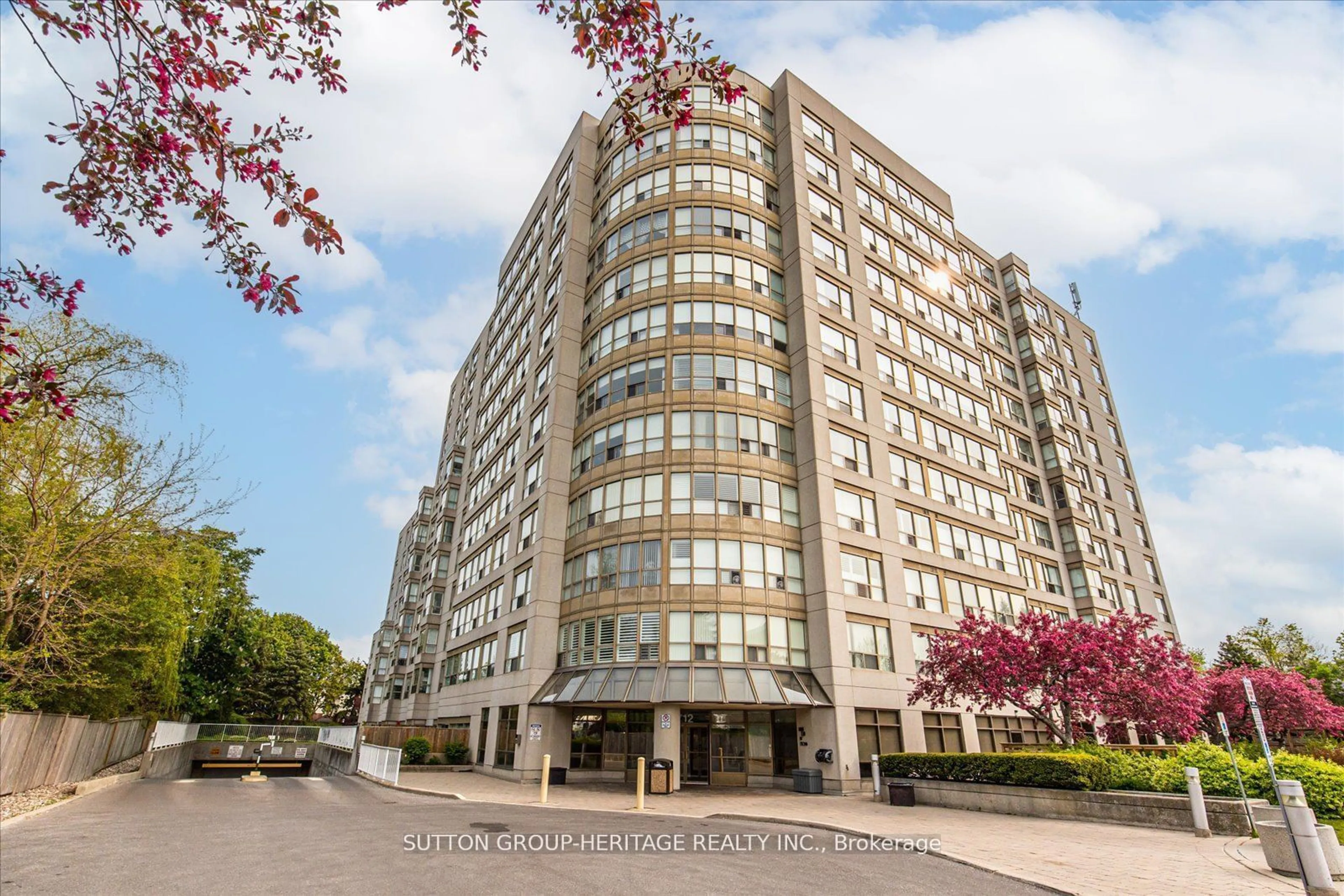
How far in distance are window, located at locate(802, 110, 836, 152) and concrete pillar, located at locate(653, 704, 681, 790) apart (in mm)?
31712

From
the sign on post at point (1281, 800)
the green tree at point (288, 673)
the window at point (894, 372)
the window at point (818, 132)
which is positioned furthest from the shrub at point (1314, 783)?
the green tree at point (288, 673)

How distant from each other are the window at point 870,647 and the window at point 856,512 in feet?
13.9

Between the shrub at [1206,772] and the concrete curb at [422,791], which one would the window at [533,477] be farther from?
the shrub at [1206,772]

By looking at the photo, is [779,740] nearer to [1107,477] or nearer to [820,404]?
[820,404]

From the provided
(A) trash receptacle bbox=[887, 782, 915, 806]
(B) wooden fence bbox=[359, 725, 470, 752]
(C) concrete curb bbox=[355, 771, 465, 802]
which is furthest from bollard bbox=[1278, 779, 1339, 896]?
(B) wooden fence bbox=[359, 725, 470, 752]

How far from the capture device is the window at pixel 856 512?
98.5 ft

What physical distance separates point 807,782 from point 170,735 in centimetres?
2989

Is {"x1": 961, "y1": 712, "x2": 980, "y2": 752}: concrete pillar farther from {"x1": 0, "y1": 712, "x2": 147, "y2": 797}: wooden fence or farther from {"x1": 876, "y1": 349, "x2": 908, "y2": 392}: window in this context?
{"x1": 0, "y1": 712, "x2": 147, "y2": 797}: wooden fence

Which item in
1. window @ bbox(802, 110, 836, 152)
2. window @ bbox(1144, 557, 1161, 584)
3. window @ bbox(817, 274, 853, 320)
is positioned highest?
window @ bbox(802, 110, 836, 152)

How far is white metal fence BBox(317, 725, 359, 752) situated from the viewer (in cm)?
3388

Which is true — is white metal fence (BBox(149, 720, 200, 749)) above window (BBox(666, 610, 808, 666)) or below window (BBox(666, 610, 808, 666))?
below

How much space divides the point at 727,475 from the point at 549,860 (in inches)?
768

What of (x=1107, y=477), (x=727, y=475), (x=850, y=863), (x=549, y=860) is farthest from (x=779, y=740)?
(x=1107, y=477)

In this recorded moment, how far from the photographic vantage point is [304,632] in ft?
242
